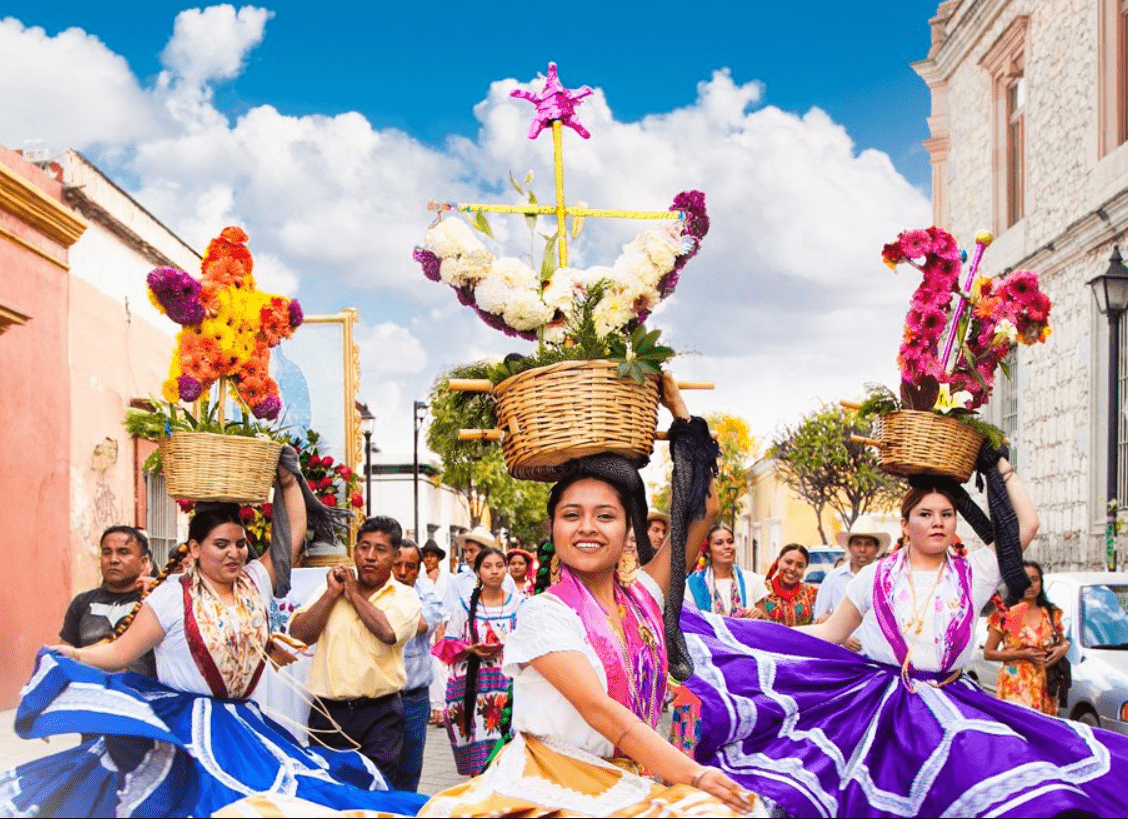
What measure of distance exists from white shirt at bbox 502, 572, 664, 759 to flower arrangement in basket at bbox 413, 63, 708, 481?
55cm

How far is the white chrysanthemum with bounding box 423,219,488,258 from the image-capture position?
4918 millimetres

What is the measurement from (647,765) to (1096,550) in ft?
53.2

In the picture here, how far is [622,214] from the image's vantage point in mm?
5098

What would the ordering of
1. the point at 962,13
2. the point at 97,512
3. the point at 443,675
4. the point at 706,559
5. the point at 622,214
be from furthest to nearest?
1. the point at 962,13
2. the point at 97,512
3. the point at 443,675
4. the point at 706,559
5. the point at 622,214

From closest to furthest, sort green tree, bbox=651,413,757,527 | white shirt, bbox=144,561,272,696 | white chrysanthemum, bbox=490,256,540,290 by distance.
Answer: white chrysanthemum, bbox=490,256,540,290
white shirt, bbox=144,561,272,696
green tree, bbox=651,413,757,527

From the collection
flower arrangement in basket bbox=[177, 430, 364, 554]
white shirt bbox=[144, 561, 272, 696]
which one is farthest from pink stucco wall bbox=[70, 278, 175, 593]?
white shirt bbox=[144, 561, 272, 696]

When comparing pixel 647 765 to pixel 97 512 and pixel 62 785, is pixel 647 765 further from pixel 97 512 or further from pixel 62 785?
pixel 97 512

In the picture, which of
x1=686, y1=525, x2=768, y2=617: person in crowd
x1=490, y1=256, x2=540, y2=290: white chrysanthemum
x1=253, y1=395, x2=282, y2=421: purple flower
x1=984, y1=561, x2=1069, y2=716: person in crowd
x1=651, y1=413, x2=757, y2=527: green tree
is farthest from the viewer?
x1=651, y1=413, x2=757, y2=527: green tree

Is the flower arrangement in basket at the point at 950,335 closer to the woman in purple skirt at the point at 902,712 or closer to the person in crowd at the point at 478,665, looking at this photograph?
the woman in purple skirt at the point at 902,712

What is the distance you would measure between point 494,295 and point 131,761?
207 cm

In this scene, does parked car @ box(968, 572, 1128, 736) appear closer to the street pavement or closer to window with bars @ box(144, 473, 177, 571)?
Answer: the street pavement

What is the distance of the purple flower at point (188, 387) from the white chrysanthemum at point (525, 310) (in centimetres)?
175

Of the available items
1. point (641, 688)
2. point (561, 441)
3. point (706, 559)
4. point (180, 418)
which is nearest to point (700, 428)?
point (561, 441)

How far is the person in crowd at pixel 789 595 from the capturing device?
11.1 meters
